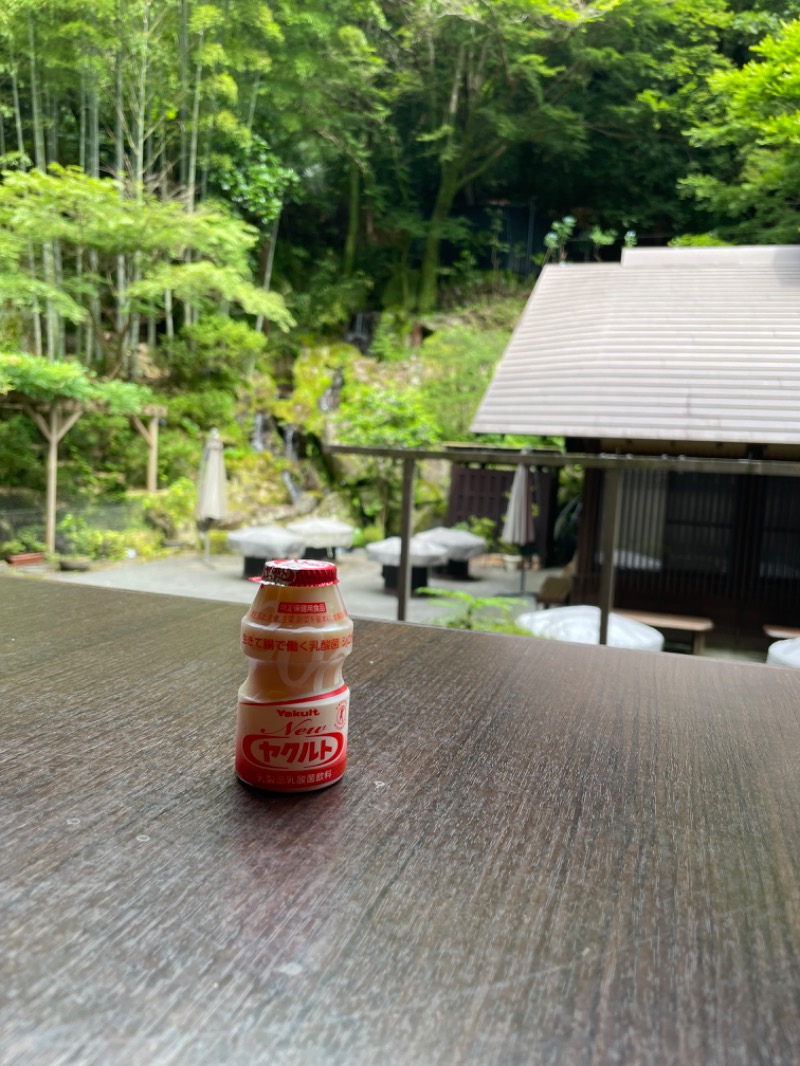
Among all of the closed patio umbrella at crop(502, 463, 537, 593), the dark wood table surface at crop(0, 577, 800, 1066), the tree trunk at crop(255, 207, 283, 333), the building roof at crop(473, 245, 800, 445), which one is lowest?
the closed patio umbrella at crop(502, 463, 537, 593)

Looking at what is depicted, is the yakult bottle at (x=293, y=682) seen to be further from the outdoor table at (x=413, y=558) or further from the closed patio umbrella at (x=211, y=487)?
the closed patio umbrella at (x=211, y=487)

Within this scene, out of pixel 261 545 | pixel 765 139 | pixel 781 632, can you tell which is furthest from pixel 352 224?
pixel 781 632

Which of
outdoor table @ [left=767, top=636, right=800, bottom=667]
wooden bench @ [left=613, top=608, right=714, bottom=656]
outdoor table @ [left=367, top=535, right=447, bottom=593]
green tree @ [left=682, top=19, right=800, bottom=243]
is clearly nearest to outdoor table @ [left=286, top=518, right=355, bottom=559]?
outdoor table @ [left=367, top=535, right=447, bottom=593]

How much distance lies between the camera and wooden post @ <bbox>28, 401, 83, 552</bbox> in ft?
28.2

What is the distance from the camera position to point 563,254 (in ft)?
47.1

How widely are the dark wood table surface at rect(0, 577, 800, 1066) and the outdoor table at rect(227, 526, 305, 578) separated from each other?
7.36 meters

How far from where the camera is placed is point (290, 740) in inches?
22.1

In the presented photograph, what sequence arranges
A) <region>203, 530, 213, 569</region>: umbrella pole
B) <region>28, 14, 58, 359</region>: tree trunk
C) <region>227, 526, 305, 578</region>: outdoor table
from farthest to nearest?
1. <region>28, 14, 58, 359</region>: tree trunk
2. <region>203, 530, 213, 569</region>: umbrella pole
3. <region>227, 526, 305, 578</region>: outdoor table

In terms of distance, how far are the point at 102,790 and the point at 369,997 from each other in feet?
0.98

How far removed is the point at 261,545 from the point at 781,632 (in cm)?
Result: 493

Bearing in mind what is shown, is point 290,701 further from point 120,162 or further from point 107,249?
point 120,162

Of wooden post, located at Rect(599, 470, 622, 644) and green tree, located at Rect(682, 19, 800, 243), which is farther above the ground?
green tree, located at Rect(682, 19, 800, 243)

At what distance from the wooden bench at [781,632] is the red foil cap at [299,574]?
6.19 meters

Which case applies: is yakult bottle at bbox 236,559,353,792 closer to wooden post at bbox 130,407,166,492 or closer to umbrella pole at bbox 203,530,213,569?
umbrella pole at bbox 203,530,213,569
